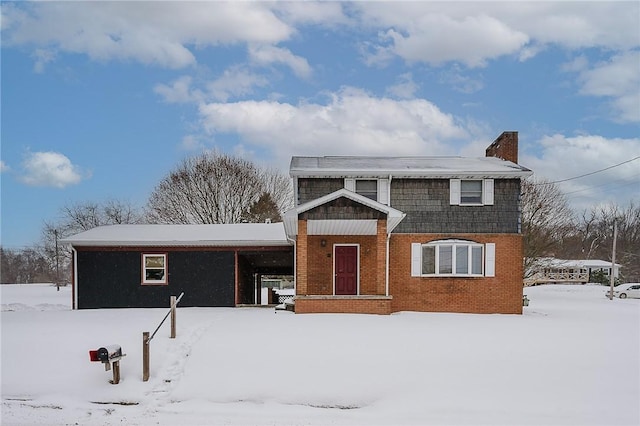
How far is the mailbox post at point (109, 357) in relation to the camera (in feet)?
28.2

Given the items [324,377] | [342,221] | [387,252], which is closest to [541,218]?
[387,252]

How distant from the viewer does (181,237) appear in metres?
19.4

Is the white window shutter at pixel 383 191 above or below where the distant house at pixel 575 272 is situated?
above

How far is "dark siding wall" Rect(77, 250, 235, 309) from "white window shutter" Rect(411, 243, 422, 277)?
671cm

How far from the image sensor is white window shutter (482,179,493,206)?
59.3 feet

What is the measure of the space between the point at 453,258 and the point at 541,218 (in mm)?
18859

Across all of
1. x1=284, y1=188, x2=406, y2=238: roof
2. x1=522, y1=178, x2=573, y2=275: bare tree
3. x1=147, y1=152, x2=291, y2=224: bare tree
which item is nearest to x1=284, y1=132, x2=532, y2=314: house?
x1=284, y1=188, x2=406, y2=238: roof

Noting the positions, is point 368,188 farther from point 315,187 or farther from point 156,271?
point 156,271

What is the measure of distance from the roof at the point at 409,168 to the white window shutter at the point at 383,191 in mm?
285

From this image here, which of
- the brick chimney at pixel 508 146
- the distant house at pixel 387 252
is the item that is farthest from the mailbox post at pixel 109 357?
the brick chimney at pixel 508 146

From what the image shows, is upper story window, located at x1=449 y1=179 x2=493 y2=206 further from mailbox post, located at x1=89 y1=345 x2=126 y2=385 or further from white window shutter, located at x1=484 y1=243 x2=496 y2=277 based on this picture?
mailbox post, located at x1=89 y1=345 x2=126 y2=385

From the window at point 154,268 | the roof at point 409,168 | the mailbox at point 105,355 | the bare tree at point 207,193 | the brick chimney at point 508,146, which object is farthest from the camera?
the bare tree at point 207,193

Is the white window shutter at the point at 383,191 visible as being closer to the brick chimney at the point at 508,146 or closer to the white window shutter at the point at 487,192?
the white window shutter at the point at 487,192

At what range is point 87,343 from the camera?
36.1ft
